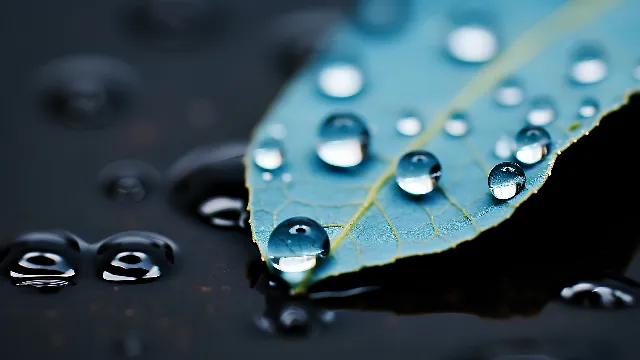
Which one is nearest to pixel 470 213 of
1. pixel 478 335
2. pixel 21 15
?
pixel 478 335

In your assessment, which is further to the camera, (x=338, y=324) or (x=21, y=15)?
(x=21, y=15)

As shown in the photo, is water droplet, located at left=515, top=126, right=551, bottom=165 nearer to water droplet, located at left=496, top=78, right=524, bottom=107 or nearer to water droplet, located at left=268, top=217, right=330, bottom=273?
water droplet, located at left=496, top=78, right=524, bottom=107

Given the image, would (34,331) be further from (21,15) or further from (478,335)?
(21,15)

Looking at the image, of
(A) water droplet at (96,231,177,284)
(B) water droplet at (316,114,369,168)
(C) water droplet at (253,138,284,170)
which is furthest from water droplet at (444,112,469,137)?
(A) water droplet at (96,231,177,284)

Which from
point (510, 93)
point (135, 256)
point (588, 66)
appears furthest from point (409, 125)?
point (135, 256)

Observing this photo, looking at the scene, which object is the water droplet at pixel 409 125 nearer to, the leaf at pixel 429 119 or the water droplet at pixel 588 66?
the leaf at pixel 429 119

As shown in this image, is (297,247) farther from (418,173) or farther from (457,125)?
(457,125)
